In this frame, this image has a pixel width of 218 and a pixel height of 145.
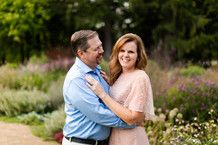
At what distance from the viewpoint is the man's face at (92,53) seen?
13.8 feet

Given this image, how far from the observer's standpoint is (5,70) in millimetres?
14328

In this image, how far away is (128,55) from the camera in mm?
4258

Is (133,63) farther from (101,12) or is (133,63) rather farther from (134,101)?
(101,12)

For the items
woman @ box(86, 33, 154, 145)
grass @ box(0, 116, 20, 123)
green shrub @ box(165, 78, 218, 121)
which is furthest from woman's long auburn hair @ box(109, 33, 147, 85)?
grass @ box(0, 116, 20, 123)

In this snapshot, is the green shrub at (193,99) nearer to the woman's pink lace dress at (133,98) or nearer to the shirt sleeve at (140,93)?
the woman's pink lace dress at (133,98)

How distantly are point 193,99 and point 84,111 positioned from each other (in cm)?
607

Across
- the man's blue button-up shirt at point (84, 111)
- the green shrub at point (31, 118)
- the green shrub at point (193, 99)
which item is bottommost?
the green shrub at point (31, 118)

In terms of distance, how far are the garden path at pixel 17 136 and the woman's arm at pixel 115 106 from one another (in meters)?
5.08

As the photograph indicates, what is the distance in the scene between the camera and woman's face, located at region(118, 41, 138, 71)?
4250 mm

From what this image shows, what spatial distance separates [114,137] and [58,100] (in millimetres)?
7742

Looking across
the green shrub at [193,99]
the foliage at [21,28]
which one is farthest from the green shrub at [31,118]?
the foliage at [21,28]

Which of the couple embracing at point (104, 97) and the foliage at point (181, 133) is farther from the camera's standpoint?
the foliage at point (181, 133)

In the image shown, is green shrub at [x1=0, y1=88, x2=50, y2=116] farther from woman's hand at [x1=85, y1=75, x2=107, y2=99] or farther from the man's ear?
woman's hand at [x1=85, y1=75, x2=107, y2=99]

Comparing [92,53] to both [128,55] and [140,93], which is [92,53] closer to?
[128,55]
